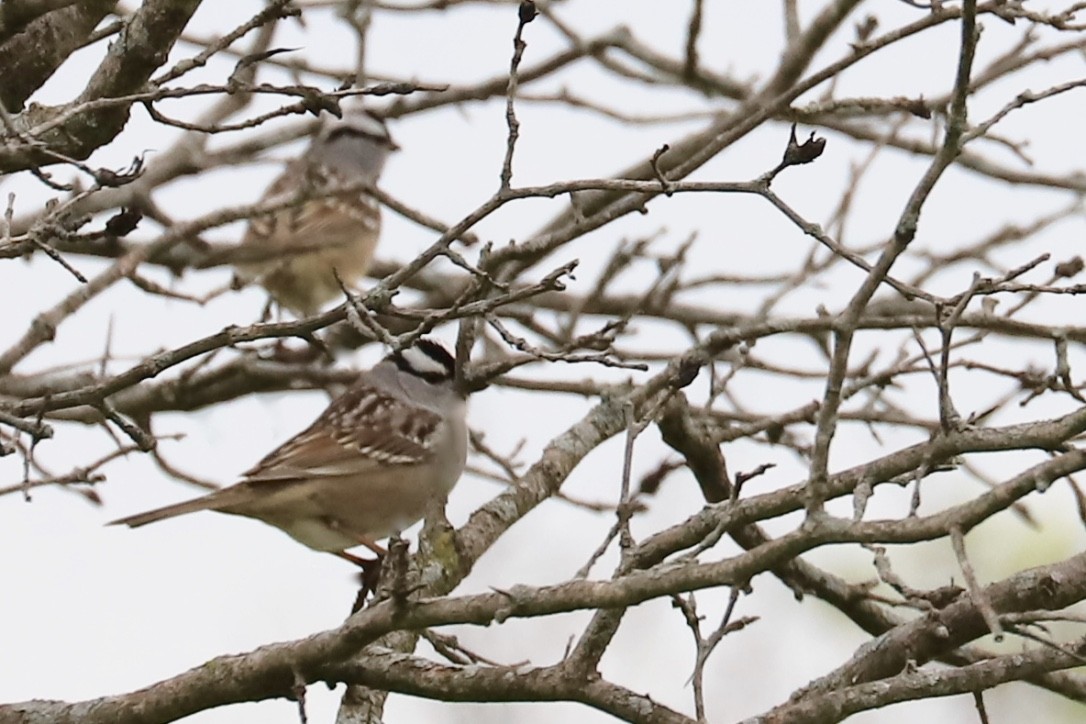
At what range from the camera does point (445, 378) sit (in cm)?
695

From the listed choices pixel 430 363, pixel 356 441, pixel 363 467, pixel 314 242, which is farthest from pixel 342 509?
pixel 314 242

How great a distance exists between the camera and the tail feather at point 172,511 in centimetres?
493

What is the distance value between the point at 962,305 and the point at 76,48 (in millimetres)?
1866

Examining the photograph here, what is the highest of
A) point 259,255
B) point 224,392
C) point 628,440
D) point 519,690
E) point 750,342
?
point 259,255

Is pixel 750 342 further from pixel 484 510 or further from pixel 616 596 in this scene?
pixel 616 596

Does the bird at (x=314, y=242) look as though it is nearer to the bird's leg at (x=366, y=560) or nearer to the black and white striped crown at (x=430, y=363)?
the black and white striped crown at (x=430, y=363)

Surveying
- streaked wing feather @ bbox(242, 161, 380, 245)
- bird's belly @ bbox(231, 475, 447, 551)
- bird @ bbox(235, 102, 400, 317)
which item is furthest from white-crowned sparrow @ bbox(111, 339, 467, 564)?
streaked wing feather @ bbox(242, 161, 380, 245)

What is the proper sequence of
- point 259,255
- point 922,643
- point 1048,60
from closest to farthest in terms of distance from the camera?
point 922,643 → point 1048,60 → point 259,255

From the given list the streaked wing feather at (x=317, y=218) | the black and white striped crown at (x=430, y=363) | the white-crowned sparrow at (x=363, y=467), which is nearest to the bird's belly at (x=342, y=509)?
the white-crowned sparrow at (x=363, y=467)

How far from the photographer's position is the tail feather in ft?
16.2

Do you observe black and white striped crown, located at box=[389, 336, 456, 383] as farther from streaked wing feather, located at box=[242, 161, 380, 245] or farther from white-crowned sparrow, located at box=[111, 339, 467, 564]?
streaked wing feather, located at box=[242, 161, 380, 245]

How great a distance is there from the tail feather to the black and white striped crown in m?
1.64

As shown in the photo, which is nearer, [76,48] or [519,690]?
[519,690]

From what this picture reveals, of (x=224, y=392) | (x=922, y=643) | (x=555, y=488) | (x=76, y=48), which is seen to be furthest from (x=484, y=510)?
(x=224, y=392)
